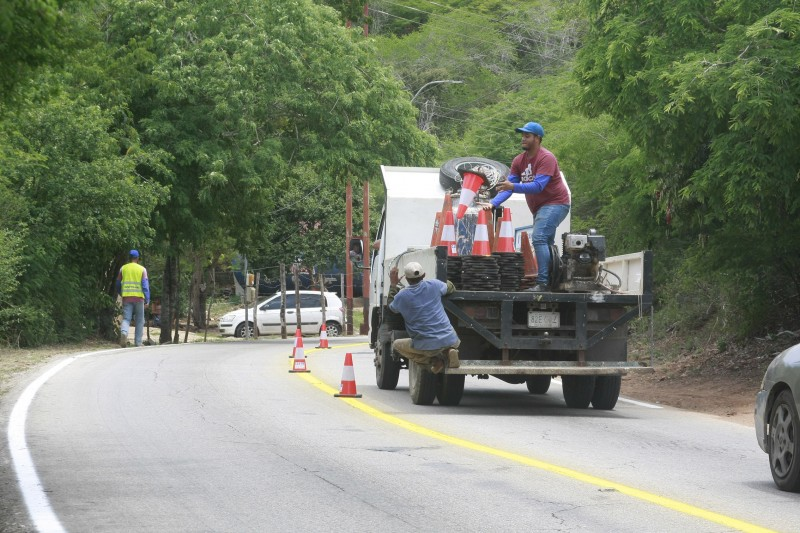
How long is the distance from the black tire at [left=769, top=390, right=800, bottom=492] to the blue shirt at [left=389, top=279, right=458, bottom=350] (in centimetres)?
482

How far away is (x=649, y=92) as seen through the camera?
635 inches

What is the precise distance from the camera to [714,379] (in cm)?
1883

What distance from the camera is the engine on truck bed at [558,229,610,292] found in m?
14.2

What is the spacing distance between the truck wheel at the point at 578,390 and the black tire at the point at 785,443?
5.74 m

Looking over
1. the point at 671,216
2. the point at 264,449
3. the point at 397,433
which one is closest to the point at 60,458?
the point at 264,449

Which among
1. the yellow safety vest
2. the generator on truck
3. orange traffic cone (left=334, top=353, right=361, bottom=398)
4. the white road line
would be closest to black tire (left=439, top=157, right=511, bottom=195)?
the generator on truck

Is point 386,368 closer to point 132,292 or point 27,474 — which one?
point 27,474

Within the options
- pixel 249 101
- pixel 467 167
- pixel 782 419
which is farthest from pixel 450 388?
pixel 249 101

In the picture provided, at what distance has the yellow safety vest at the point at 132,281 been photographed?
2706 cm

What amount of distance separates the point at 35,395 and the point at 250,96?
1556 cm

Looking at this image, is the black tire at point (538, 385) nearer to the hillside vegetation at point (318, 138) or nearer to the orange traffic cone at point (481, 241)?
the hillside vegetation at point (318, 138)

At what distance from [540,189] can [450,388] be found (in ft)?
8.39

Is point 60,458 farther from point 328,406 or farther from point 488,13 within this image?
point 488,13

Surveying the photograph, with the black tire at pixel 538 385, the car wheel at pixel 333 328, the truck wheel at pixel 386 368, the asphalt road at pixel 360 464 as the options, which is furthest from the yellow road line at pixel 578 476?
the car wheel at pixel 333 328
